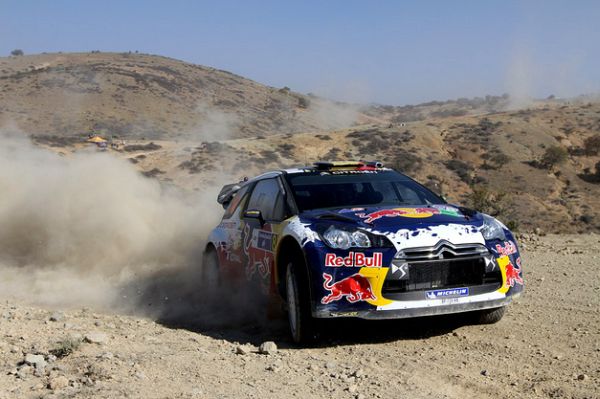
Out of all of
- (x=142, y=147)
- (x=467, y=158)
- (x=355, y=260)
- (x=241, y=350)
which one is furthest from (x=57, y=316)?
(x=142, y=147)

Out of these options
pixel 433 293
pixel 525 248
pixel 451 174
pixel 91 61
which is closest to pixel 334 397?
pixel 433 293

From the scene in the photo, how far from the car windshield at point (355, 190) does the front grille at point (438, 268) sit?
1112mm

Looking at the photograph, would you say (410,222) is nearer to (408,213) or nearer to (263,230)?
(408,213)

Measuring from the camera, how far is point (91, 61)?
91250 mm

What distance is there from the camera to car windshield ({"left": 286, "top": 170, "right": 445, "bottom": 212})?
6.31m

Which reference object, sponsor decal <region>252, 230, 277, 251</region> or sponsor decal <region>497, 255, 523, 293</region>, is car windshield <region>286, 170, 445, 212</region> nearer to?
sponsor decal <region>252, 230, 277, 251</region>

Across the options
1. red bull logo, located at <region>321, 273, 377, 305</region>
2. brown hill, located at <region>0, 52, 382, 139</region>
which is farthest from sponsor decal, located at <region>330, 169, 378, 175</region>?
brown hill, located at <region>0, 52, 382, 139</region>

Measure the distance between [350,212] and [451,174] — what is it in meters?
33.7

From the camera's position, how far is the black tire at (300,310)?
17.9 feet

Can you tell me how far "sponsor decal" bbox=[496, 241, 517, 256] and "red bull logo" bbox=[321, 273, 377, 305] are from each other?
3.78 feet

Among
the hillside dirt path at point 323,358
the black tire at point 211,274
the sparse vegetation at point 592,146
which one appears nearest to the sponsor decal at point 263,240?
the hillside dirt path at point 323,358

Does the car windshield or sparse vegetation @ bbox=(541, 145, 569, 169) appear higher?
the car windshield

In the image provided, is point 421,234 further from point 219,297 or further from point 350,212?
point 219,297

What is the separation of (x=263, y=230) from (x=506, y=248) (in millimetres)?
2252
